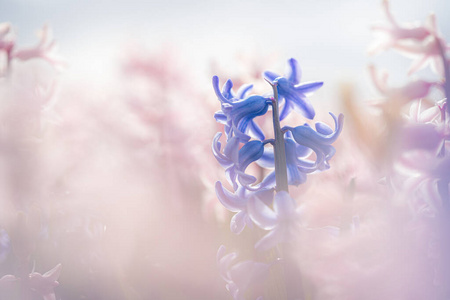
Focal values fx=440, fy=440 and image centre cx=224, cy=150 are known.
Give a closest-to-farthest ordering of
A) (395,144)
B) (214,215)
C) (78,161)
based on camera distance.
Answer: (395,144) < (214,215) < (78,161)

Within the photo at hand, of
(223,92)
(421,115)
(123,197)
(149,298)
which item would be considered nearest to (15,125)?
(123,197)

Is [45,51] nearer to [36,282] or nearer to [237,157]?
[36,282]

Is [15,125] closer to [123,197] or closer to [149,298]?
[123,197]

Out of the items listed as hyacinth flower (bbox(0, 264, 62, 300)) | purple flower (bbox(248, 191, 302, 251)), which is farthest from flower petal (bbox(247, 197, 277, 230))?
hyacinth flower (bbox(0, 264, 62, 300))

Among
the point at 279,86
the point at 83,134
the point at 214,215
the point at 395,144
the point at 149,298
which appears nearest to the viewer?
the point at 395,144

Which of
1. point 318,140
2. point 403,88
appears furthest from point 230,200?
point 403,88

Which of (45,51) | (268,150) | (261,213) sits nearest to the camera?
(261,213)

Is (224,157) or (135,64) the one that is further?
(135,64)


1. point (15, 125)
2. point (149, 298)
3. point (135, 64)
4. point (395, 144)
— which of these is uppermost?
point (135, 64)

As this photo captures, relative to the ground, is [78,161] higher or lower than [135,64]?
lower
